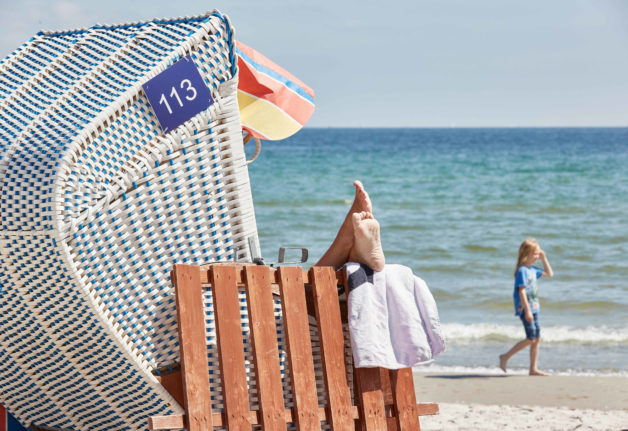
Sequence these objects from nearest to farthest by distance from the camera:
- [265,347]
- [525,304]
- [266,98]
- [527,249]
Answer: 1. [265,347]
2. [266,98]
3. [525,304]
4. [527,249]

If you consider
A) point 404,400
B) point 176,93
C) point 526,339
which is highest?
point 176,93

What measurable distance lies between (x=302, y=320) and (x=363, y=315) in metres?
0.26

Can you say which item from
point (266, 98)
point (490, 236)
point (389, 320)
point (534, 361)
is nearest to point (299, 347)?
point (389, 320)

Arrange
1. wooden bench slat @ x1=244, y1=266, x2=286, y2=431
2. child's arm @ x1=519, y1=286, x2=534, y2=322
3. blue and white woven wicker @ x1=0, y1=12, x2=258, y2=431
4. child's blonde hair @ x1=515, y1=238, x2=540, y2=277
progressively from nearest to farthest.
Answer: blue and white woven wicker @ x1=0, y1=12, x2=258, y2=431, wooden bench slat @ x1=244, y1=266, x2=286, y2=431, child's arm @ x1=519, y1=286, x2=534, y2=322, child's blonde hair @ x1=515, y1=238, x2=540, y2=277

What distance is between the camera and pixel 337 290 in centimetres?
329

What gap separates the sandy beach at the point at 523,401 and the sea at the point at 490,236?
599 mm

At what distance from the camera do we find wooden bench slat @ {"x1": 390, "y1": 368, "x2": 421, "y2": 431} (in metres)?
3.35

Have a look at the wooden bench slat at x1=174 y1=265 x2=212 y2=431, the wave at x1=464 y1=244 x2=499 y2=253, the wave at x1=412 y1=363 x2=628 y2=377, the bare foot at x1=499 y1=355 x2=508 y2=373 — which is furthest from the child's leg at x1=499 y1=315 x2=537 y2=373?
the wave at x1=464 y1=244 x2=499 y2=253

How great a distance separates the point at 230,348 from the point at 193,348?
15 cm

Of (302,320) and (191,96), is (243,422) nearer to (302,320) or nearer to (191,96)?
(302,320)

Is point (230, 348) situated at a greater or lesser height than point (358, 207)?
lesser

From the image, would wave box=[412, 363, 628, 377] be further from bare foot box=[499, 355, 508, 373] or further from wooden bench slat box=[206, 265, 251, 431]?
wooden bench slat box=[206, 265, 251, 431]

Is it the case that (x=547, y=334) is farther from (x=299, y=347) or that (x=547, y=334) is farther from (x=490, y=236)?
(x=490, y=236)

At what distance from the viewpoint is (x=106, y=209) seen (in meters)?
2.84
